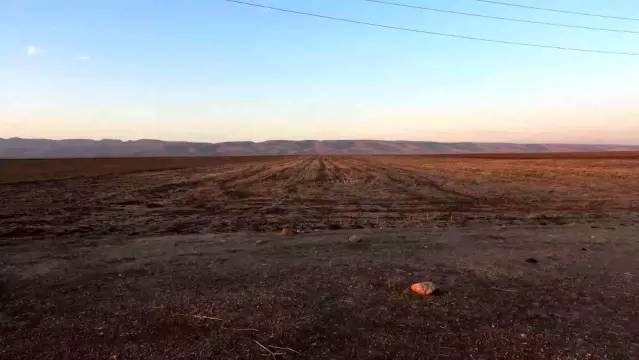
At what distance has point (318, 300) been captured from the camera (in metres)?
5.92

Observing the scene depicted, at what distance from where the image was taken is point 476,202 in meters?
17.8

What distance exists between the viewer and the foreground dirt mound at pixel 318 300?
4578 mm

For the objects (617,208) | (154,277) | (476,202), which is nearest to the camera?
(154,277)

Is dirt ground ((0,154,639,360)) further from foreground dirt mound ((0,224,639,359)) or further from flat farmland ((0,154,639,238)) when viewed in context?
flat farmland ((0,154,639,238))

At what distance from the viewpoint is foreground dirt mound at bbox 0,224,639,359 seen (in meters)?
4.58

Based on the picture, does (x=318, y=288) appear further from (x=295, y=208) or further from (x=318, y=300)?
(x=295, y=208)

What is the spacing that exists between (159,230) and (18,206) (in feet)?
26.7

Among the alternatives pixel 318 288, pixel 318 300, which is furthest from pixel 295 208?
pixel 318 300

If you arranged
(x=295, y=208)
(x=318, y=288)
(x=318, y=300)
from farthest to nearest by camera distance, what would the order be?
1. (x=295, y=208)
2. (x=318, y=288)
3. (x=318, y=300)

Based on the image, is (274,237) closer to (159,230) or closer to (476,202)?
(159,230)

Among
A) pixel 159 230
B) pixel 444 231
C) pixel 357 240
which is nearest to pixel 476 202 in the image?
pixel 444 231

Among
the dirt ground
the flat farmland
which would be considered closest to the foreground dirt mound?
the dirt ground

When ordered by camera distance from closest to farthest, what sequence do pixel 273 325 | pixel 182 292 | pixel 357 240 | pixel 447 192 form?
pixel 273 325
pixel 182 292
pixel 357 240
pixel 447 192

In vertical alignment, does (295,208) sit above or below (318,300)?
below
